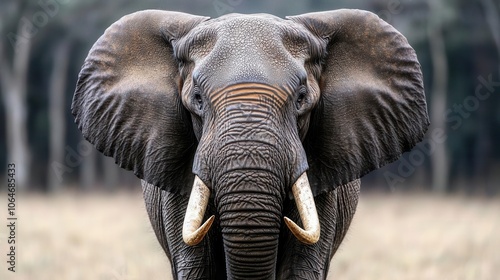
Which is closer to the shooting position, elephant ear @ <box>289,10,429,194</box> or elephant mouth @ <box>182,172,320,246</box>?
elephant mouth @ <box>182,172,320,246</box>

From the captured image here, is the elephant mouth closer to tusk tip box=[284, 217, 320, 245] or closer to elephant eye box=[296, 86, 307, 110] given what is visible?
tusk tip box=[284, 217, 320, 245]

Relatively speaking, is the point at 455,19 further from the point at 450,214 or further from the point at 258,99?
the point at 258,99

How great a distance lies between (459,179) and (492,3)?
6.52 m

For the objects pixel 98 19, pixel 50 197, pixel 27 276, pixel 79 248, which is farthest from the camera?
pixel 98 19

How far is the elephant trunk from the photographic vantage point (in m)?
5.48

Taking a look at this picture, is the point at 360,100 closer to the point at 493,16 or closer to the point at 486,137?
the point at 493,16

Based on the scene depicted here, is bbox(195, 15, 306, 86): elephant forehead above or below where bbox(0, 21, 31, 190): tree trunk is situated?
above

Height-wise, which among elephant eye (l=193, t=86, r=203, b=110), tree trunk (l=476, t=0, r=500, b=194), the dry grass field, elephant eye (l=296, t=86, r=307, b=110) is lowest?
tree trunk (l=476, t=0, r=500, b=194)

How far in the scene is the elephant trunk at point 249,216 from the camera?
5484 millimetres

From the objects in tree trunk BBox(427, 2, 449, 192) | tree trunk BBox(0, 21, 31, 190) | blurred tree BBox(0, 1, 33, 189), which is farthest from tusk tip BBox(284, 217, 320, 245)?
blurred tree BBox(0, 1, 33, 189)

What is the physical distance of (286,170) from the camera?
5.64 metres

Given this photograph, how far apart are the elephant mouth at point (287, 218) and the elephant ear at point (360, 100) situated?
0.84 meters


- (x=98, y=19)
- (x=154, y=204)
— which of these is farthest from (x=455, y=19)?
(x=154, y=204)

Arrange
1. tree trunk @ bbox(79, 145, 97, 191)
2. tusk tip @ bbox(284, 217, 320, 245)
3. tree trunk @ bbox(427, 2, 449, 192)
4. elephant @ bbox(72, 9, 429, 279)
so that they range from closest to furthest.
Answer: tusk tip @ bbox(284, 217, 320, 245)
elephant @ bbox(72, 9, 429, 279)
tree trunk @ bbox(427, 2, 449, 192)
tree trunk @ bbox(79, 145, 97, 191)
